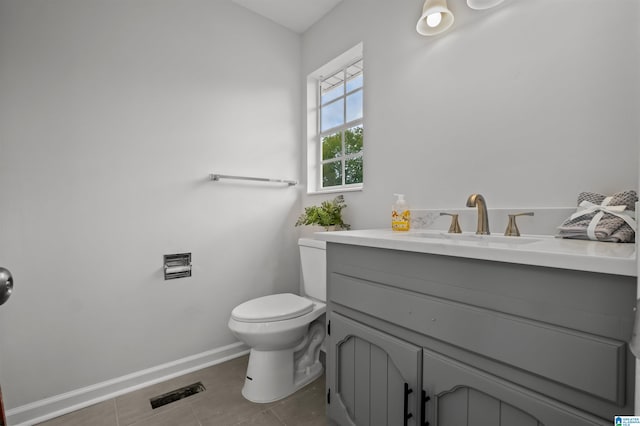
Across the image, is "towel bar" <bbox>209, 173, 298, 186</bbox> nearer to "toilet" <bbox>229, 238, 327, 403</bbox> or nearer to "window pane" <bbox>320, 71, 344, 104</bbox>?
"toilet" <bbox>229, 238, 327, 403</bbox>

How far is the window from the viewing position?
2086 mm

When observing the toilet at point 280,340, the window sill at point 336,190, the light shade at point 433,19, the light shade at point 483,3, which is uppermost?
the light shade at point 433,19

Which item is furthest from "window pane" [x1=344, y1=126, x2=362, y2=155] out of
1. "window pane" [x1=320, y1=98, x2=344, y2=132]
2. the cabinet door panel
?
the cabinet door panel

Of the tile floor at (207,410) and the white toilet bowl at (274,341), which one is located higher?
the white toilet bowl at (274,341)

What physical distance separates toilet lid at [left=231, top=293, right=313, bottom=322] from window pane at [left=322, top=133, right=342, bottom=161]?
44.6 inches

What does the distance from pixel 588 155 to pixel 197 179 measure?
1.98 meters

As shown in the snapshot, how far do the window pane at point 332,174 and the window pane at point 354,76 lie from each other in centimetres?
57

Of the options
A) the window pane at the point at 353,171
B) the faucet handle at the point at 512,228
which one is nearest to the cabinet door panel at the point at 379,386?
the faucet handle at the point at 512,228

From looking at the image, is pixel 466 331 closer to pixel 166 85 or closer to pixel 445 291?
pixel 445 291

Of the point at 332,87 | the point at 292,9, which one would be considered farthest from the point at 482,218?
the point at 292,9

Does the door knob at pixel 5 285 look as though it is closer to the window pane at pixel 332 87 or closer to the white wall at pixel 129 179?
the white wall at pixel 129 179

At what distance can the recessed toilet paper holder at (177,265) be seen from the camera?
1812 mm

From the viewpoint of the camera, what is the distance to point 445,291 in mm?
890

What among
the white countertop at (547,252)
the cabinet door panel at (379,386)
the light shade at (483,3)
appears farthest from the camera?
the light shade at (483,3)
